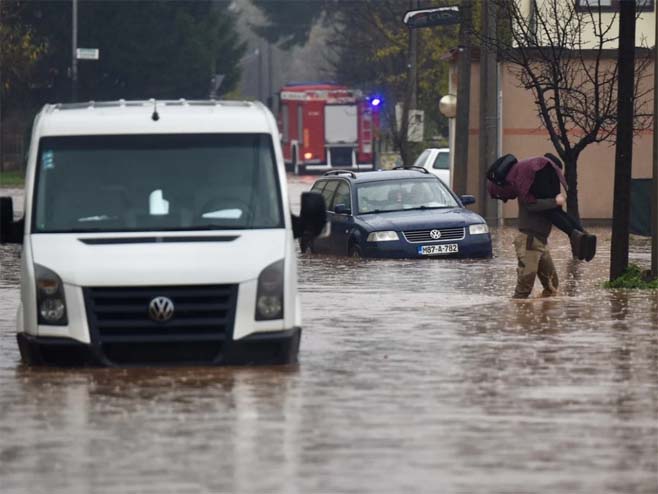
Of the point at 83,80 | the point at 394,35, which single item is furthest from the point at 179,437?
the point at 83,80

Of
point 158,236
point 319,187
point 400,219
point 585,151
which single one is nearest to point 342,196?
point 400,219

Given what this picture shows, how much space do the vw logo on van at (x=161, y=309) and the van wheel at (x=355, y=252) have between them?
14.5m

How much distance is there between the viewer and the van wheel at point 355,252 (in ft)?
91.0

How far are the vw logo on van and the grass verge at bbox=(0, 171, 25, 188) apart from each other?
47.5m

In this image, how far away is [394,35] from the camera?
70.6m

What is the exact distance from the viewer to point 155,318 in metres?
13.2

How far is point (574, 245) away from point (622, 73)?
2.00m

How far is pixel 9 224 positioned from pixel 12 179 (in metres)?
53.1

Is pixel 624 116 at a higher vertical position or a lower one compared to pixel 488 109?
higher

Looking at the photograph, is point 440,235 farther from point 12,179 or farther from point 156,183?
point 12,179

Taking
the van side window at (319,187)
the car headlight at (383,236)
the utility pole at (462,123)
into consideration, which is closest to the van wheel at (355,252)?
the car headlight at (383,236)

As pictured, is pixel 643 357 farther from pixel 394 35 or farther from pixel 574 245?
pixel 394 35

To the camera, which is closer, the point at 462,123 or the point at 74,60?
the point at 462,123

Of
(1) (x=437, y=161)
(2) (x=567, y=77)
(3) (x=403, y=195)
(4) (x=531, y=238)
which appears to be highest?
(2) (x=567, y=77)
